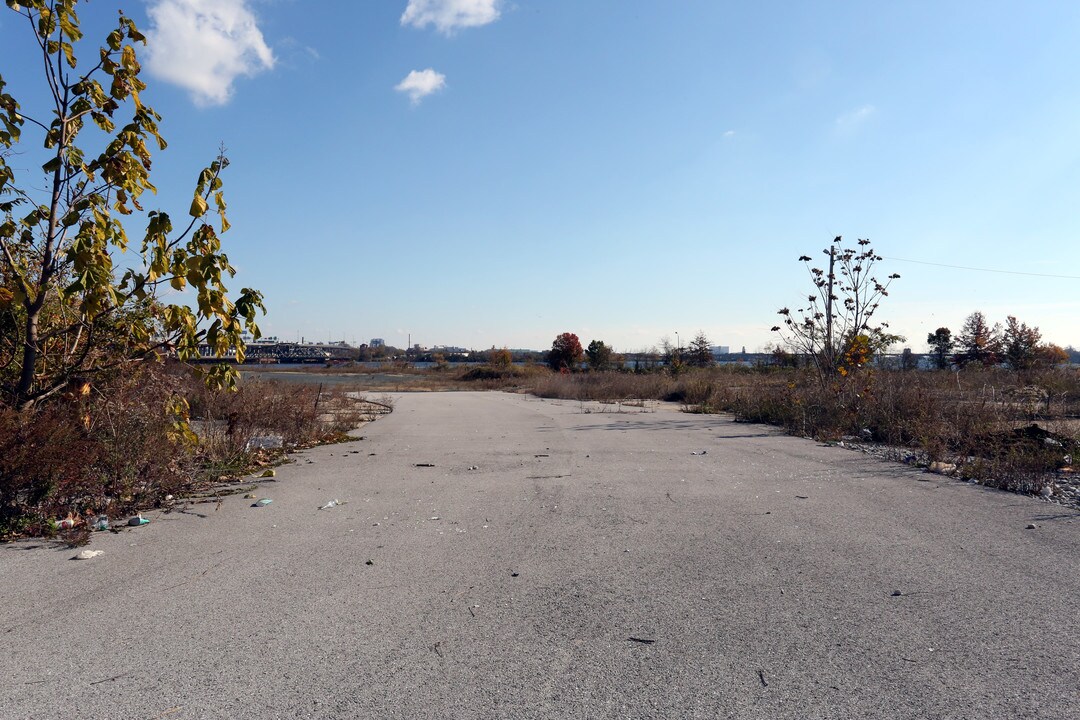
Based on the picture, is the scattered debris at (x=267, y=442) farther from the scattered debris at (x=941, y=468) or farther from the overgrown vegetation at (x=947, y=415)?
the overgrown vegetation at (x=947, y=415)

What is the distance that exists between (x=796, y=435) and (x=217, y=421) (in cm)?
1172

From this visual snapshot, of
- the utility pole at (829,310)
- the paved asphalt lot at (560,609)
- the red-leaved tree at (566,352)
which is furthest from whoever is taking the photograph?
the red-leaved tree at (566,352)

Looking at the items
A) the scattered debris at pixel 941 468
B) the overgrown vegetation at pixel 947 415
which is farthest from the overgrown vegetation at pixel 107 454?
the overgrown vegetation at pixel 947 415

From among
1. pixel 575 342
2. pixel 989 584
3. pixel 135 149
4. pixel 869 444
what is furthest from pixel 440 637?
pixel 575 342

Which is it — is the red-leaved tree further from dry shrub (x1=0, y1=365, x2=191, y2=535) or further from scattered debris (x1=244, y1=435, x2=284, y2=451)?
dry shrub (x1=0, y1=365, x2=191, y2=535)

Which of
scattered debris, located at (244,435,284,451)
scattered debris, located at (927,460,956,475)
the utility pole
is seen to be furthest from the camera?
the utility pole

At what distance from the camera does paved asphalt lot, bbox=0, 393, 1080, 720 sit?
340 cm

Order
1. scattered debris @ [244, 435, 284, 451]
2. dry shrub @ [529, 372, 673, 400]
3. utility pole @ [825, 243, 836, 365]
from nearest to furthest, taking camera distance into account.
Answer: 1. scattered debris @ [244, 435, 284, 451]
2. utility pole @ [825, 243, 836, 365]
3. dry shrub @ [529, 372, 673, 400]

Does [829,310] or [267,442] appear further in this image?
→ [829,310]

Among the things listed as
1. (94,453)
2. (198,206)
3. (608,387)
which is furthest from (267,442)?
(608,387)

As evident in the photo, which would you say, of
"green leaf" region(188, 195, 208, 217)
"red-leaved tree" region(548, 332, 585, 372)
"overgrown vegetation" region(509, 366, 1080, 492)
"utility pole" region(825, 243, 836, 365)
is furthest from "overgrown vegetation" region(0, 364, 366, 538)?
"red-leaved tree" region(548, 332, 585, 372)

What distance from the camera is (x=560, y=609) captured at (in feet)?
15.0

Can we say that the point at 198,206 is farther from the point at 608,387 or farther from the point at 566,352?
the point at 566,352

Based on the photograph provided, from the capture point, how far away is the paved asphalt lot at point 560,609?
3404 millimetres
